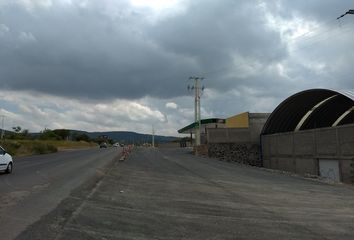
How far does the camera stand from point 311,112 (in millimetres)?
47844

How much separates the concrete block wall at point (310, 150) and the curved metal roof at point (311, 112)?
2459mm

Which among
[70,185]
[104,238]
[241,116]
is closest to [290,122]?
[241,116]

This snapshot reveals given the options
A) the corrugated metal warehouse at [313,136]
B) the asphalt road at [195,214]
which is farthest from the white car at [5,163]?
the corrugated metal warehouse at [313,136]

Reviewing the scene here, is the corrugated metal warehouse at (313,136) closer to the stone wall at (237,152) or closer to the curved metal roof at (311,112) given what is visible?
the curved metal roof at (311,112)

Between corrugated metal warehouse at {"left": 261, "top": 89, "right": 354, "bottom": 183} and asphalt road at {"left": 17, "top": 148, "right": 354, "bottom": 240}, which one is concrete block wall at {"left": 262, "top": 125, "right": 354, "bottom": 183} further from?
asphalt road at {"left": 17, "top": 148, "right": 354, "bottom": 240}

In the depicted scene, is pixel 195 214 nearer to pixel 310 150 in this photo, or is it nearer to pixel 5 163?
pixel 5 163

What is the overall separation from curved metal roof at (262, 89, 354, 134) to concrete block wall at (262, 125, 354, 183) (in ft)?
8.07

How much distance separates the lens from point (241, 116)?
63.9 meters

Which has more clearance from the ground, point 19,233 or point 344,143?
point 344,143

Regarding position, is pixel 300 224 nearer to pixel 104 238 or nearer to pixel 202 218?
pixel 202 218

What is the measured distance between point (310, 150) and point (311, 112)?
10005 millimetres

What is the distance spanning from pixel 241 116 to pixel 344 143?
31.5 metres

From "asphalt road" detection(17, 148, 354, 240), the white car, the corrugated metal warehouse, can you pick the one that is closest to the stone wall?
the corrugated metal warehouse

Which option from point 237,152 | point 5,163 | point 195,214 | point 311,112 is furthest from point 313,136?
point 195,214
